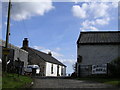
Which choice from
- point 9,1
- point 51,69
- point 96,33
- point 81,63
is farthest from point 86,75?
point 51,69

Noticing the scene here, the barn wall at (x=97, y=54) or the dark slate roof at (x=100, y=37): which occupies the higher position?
the dark slate roof at (x=100, y=37)

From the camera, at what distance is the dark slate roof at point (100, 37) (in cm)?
3319

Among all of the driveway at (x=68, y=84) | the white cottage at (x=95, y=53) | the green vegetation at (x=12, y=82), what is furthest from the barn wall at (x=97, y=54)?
the green vegetation at (x=12, y=82)

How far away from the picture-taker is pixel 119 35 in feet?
117

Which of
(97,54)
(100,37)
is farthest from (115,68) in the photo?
(100,37)

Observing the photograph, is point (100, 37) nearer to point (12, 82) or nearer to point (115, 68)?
point (115, 68)

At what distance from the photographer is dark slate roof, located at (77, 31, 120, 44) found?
3319 centimetres

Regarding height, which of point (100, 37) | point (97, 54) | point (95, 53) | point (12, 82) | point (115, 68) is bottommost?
point (12, 82)

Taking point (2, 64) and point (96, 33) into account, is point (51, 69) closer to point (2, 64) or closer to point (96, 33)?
point (96, 33)

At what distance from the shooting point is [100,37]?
35156 mm

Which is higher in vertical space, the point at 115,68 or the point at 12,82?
the point at 115,68

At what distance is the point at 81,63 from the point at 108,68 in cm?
444

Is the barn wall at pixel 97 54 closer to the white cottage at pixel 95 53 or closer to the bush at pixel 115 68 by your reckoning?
the white cottage at pixel 95 53

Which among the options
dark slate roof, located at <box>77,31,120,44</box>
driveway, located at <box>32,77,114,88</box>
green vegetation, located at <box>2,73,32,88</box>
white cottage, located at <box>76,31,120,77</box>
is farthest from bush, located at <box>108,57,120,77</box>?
green vegetation, located at <box>2,73,32,88</box>
